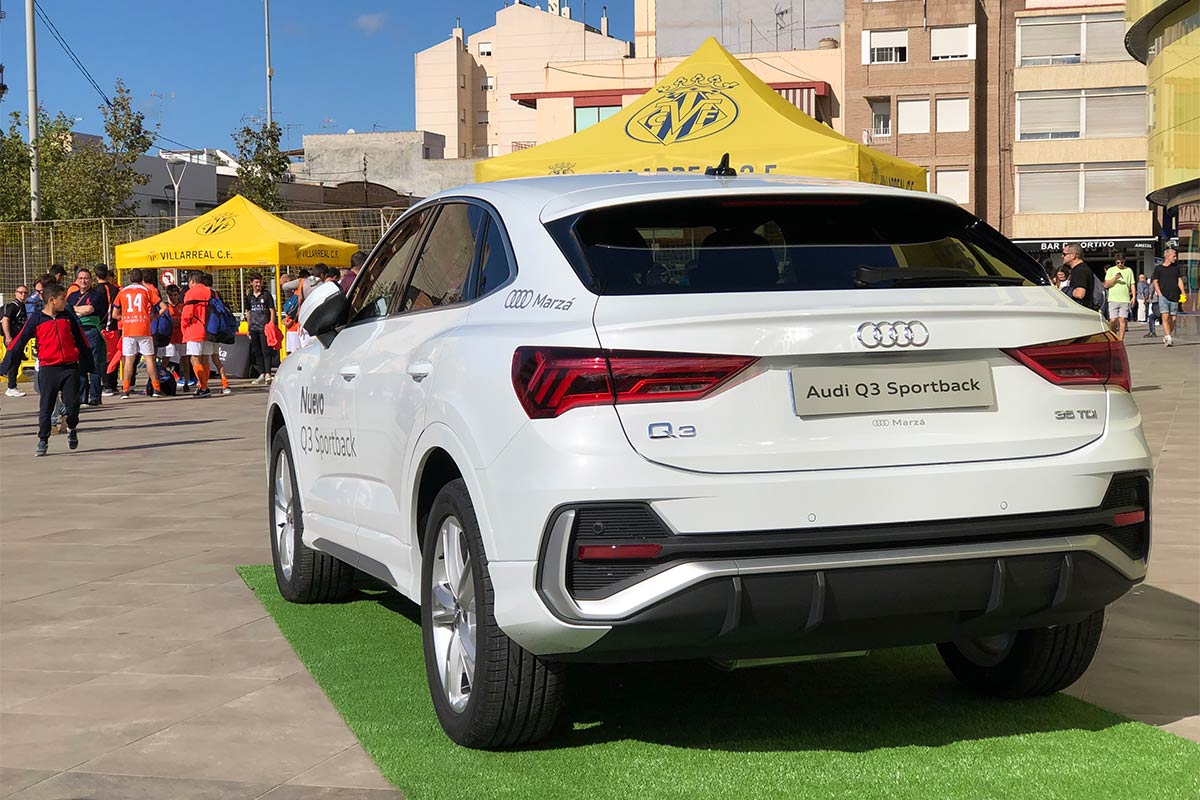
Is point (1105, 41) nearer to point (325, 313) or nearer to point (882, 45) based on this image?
point (882, 45)

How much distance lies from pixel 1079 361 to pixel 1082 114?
67.3m

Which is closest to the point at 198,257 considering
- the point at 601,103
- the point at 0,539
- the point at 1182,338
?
the point at 0,539

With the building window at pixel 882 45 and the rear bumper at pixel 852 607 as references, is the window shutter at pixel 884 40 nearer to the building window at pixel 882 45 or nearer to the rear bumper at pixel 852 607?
the building window at pixel 882 45

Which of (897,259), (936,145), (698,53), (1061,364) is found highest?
(936,145)

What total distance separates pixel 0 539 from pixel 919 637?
661 centimetres

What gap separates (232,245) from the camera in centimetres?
2406

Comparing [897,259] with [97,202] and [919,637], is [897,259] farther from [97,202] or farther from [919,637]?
[97,202]

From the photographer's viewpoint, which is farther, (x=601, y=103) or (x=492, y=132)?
(x=492, y=132)

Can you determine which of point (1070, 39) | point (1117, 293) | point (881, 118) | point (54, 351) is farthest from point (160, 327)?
point (1070, 39)

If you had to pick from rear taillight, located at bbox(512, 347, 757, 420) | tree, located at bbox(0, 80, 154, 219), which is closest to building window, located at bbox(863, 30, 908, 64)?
tree, located at bbox(0, 80, 154, 219)

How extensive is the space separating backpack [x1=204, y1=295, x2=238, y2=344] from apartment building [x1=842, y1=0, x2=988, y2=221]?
4896cm

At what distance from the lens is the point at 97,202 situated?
43.0 meters

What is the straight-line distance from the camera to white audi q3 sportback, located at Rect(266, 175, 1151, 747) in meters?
3.71

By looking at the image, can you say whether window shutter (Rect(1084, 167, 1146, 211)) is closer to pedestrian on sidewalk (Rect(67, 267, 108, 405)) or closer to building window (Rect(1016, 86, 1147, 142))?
building window (Rect(1016, 86, 1147, 142))
